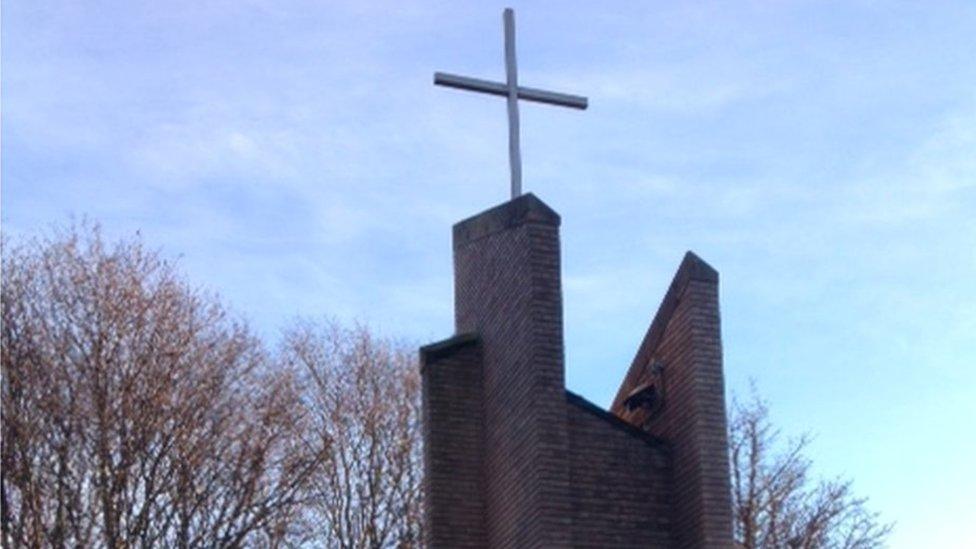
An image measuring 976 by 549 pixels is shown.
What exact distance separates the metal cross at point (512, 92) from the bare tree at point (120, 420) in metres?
13.8

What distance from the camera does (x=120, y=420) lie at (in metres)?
28.8

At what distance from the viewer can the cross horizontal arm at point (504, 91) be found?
1667 cm

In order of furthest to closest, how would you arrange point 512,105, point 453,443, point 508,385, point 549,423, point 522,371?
point 512,105 → point 453,443 → point 508,385 → point 522,371 → point 549,423

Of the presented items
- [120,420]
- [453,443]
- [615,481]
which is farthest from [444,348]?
[120,420]

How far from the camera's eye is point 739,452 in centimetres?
3516

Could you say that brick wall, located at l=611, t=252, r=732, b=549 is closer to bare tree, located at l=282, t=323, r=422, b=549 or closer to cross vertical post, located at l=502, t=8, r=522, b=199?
cross vertical post, located at l=502, t=8, r=522, b=199

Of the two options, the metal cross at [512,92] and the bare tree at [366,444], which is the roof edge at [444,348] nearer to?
Answer: the metal cross at [512,92]

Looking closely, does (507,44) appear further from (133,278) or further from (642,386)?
(133,278)

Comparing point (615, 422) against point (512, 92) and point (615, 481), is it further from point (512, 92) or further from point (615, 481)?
point (512, 92)

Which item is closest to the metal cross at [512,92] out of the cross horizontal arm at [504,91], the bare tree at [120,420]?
the cross horizontal arm at [504,91]

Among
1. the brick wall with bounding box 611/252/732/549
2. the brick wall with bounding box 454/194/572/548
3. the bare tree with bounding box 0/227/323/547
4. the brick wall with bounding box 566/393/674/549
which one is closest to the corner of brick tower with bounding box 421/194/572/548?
the brick wall with bounding box 454/194/572/548

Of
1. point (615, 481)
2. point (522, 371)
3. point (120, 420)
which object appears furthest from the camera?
point (120, 420)

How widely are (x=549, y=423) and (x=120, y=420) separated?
1593cm

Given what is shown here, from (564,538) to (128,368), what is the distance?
16.6 m
